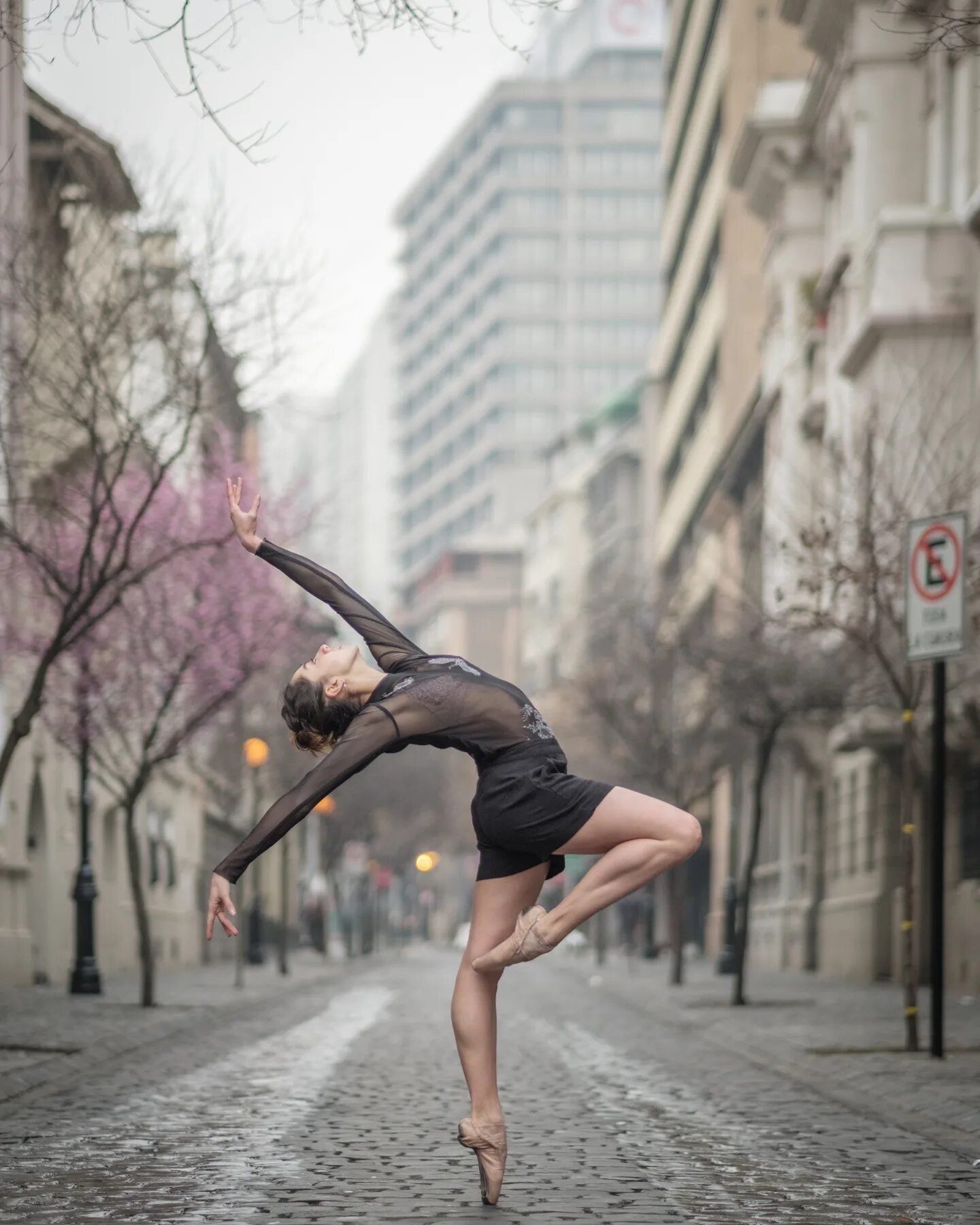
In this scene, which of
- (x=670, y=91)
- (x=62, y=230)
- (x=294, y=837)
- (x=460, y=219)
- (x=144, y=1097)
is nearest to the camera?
(x=144, y=1097)

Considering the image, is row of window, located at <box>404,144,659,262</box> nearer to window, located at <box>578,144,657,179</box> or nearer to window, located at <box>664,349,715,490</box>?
window, located at <box>578,144,657,179</box>

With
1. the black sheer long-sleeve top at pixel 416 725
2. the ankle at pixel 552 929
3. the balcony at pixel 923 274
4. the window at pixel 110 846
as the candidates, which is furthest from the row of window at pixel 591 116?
the ankle at pixel 552 929

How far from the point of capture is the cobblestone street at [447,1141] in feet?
23.3

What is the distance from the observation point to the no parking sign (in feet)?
44.2

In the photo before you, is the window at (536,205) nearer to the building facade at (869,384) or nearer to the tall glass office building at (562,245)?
the tall glass office building at (562,245)

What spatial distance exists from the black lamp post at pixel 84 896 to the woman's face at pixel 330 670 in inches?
621

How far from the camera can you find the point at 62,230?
→ 20391mm

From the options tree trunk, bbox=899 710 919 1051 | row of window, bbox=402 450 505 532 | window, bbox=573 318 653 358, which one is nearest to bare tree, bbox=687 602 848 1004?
tree trunk, bbox=899 710 919 1051

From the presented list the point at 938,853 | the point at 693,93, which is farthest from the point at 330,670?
the point at 693,93

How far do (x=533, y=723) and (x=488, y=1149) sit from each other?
4.41ft

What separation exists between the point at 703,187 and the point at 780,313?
19.7 m

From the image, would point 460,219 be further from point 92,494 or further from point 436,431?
point 92,494

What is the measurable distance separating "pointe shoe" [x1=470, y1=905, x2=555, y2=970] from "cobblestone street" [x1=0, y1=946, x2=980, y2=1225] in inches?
30.1

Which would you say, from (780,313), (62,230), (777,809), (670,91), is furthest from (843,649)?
(670,91)
